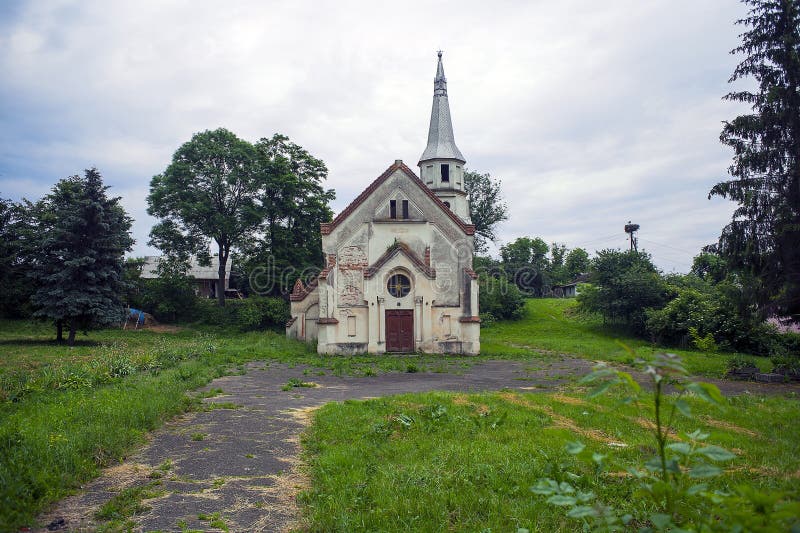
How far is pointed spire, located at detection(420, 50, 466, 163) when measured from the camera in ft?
108

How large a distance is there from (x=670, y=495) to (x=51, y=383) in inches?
529

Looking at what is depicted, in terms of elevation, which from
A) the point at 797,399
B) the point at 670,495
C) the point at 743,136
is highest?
the point at 743,136

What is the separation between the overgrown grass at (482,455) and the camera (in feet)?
19.1

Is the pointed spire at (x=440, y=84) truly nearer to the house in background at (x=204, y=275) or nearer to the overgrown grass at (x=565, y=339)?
the overgrown grass at (x=565, y=339)

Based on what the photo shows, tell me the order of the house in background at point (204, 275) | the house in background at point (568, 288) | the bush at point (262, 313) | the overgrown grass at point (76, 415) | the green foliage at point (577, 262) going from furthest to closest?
the green foliage at point (577, 262), the house in background at point (568, 288), the house in background at point (204, 275), the bush at point (262, 313), the overgrown grass at point (76, 415)

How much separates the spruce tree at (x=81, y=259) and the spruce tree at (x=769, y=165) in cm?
2926

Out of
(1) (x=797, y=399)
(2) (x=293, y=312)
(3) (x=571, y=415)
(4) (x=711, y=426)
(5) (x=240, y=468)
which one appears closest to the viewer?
(5) (x=240, y=468)

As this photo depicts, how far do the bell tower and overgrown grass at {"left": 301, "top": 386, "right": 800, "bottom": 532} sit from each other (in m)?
21.7

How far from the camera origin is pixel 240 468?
7.52 m

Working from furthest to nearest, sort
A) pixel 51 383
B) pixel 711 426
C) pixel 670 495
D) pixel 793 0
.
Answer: pixel 793 0, pixel 51 383, pixel 711 426, pixel 670 495

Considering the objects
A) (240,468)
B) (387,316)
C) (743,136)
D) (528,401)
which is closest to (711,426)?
(528,401)

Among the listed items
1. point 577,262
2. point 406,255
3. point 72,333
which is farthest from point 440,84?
point 577,262

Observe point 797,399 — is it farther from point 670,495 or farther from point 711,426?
point 670,495

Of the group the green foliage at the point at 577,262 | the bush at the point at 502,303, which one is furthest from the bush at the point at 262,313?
the green foliage at the point at 577,262
